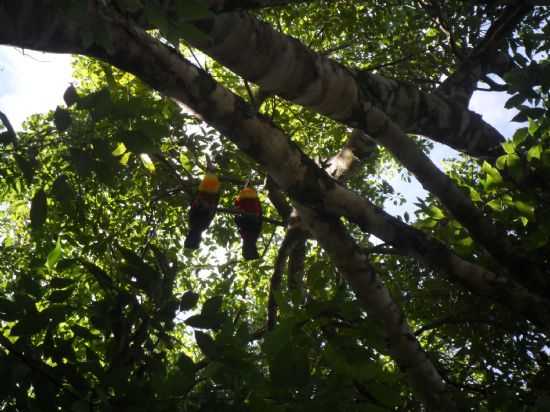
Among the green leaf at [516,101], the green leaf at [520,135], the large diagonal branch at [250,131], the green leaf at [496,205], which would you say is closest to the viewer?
the large diagonal branch at [250,131]

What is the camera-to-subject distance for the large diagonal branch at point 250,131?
75.8 inches


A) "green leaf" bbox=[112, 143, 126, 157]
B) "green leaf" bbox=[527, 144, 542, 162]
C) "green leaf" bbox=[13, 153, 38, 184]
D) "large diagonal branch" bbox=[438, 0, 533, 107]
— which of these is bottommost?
"green leaf" bbox=[13, 153, 38, 184]

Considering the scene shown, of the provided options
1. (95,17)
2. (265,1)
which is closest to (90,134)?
(95,17)

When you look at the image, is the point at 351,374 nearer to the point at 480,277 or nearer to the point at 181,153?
the point at 480,277

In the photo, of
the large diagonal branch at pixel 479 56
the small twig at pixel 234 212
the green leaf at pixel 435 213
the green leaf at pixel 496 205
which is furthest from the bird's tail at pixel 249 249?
the green leaf at pixel 496 205

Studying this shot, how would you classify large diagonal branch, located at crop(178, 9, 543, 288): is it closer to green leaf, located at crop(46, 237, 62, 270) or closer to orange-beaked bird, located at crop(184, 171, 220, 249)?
green leaf, located at crop(46, 237, 62, 270)

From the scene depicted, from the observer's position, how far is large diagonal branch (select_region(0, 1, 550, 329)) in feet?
6.31

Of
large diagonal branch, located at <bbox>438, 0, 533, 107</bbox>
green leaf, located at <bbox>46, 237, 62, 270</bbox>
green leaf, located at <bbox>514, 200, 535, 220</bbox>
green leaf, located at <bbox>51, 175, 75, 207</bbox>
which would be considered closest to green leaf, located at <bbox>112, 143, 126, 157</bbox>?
green leaf, located at <bbox>51, 175, 75, 207</bbox>

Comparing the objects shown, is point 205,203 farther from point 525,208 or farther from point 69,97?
point 69,97

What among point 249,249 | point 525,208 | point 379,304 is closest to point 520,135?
point 525,208

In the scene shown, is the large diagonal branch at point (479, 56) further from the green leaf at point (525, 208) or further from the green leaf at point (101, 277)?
the green leaf at point (101, 277)

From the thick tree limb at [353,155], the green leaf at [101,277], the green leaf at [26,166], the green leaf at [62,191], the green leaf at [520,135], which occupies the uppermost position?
the thick tree limb at [353,155]

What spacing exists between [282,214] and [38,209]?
3.49m

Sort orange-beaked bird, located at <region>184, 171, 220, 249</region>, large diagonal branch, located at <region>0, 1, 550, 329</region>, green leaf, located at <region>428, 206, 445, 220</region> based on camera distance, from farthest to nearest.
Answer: orange-beaked bird, located at <region>184, 171, 220, 249</region> → green leaf, located at <region>428, 206, 445, 220</region> → large diagonal branch, located at <region>0, 1, 550, 329</region>
